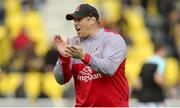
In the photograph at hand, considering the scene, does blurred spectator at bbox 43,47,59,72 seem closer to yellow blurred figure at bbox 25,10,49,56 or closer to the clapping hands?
yellow blurred figure at bbox 25,10,49,56

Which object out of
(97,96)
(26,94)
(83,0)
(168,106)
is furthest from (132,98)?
(97,96)

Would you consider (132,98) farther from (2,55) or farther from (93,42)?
(93,42)

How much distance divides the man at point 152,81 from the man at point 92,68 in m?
4.00

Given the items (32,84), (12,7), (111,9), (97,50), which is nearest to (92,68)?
(97,50)

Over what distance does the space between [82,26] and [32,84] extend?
6.76 metres

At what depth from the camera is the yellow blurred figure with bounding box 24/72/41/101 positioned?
44.7 ft

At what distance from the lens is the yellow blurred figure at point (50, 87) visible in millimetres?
13727

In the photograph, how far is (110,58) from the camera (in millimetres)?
7137

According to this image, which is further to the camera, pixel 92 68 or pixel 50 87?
pixel 50 87

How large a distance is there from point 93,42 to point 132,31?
868cm

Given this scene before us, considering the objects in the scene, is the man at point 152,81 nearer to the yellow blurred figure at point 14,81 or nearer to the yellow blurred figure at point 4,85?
the yellow blurred figure at point 14,81

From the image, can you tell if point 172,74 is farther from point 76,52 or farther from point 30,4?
point 76,52

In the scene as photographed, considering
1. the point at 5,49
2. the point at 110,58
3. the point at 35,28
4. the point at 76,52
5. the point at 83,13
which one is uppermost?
the point at 83,13

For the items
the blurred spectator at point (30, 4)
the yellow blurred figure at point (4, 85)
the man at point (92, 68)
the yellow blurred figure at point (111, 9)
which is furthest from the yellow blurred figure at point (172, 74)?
the man at point (92, 68)
